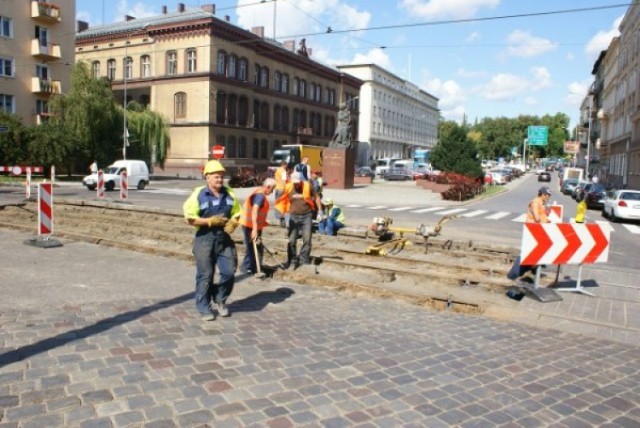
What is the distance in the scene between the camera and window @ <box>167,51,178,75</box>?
175 ft

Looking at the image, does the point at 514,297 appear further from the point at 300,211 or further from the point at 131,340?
the point at 131,340

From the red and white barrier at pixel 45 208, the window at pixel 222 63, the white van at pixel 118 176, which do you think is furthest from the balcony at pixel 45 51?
the red and white barrier at pixel 45 208

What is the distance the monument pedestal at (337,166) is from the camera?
3675cm

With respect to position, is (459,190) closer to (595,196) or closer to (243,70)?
(595,196)

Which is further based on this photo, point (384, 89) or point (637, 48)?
point (384, 89)

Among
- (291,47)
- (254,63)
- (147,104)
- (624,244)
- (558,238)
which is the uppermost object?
(291,47)

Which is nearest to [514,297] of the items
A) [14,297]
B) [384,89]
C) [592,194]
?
[14,297]

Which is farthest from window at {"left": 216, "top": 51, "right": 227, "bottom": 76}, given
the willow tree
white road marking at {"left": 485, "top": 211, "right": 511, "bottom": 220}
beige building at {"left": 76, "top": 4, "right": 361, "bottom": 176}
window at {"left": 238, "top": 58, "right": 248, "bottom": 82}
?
white road marking at {"left": 485, "top": 211, "right": 511, "bottom": 220}

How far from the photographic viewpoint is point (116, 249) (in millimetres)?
11398

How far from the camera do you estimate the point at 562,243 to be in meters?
8.91

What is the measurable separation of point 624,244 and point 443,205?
13.2 meters

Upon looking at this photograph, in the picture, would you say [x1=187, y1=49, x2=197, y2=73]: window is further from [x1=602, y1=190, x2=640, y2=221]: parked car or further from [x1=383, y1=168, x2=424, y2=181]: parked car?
[x1=602, y1=190, x2=640, y2=221]: parked car

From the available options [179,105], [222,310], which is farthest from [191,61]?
[222,310]

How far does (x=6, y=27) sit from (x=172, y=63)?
1461 cm
